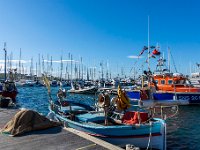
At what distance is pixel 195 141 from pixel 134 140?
17.5ft

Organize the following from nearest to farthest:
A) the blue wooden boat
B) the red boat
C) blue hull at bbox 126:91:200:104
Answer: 1. the blue wooden boat
2. blue hull at bbox 126:91:200:104
3. the red boat

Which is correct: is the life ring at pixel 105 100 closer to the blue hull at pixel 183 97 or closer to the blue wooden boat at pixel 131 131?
the blue wooden boat at pixel 131 131

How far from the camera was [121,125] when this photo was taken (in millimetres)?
13055

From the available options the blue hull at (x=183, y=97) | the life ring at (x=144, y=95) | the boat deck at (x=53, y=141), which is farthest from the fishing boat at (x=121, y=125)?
the blue hull at (x=183, y=97)

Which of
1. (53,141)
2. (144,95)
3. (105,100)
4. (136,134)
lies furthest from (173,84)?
(53,141)

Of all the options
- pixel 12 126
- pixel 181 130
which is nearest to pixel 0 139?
pixel 12 126

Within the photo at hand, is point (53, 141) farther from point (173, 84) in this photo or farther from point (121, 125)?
point (173, 84)

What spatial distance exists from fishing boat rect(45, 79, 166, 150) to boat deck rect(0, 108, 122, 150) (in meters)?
1.76

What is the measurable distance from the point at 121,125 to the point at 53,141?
153 inches

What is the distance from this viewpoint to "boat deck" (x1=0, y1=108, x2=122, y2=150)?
964 cm

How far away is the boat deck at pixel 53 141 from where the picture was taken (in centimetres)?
964

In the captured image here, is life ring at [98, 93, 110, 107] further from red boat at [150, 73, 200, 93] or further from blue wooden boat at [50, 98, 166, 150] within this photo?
red boat at [150, 73, 200, 93]

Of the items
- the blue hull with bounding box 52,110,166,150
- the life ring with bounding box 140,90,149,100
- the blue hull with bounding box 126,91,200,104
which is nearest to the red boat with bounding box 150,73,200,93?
the blue hull with bounding box 126,91,200,104

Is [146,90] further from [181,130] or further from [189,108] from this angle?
[181,130]
